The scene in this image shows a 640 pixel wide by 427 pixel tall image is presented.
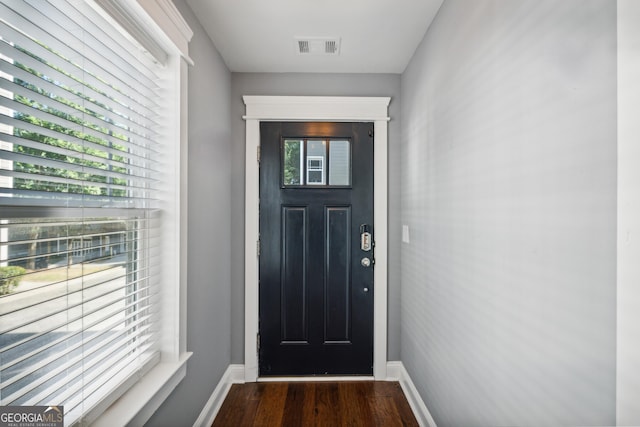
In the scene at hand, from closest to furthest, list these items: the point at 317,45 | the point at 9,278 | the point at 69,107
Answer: the point at 9,278 → the point at 69,107 → the point at 317,45

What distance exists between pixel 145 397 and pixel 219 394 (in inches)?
41.9

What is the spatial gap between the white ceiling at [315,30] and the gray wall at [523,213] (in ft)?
0.89

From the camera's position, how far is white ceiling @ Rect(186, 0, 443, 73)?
5.53ft

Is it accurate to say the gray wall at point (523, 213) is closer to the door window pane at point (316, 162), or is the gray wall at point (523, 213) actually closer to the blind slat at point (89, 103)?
the door window pane at point (316, 162)

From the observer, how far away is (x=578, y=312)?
779mm

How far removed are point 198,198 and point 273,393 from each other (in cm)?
151

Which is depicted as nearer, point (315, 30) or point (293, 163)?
point (315, 30)

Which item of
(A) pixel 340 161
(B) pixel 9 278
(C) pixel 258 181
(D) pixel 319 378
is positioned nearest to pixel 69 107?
(B) pixel 9 278

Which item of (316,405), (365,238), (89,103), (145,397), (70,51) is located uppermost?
(70,51)

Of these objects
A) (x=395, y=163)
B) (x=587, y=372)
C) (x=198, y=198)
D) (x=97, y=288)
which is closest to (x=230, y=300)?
(x=198, y=198)

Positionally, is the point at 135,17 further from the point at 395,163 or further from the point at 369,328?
the point at 369,328

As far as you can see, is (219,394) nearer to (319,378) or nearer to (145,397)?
(319,378)

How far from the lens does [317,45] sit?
207cm

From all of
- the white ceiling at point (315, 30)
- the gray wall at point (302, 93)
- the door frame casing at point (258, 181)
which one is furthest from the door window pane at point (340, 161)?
the white ceiling at point (315, 30)
